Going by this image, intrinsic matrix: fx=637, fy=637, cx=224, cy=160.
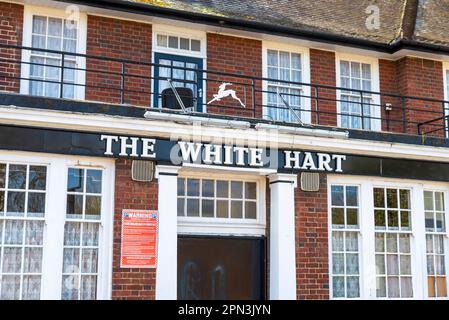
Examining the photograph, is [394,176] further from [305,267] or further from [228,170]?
[228,170]

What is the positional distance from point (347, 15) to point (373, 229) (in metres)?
5.39

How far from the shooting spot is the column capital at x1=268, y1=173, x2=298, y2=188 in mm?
11156

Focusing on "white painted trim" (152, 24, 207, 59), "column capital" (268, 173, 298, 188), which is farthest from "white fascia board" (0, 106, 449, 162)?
"white painted trim" (152, 24, 207, 59)

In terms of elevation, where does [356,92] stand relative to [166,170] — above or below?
above

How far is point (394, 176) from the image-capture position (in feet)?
39.4

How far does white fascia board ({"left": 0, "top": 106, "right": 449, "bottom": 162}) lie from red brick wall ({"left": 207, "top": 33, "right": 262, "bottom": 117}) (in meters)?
1.47

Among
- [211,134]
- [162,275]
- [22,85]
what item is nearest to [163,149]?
[211,134]

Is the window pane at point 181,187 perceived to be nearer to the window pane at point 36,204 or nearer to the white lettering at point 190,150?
the white lettering at point 190,150

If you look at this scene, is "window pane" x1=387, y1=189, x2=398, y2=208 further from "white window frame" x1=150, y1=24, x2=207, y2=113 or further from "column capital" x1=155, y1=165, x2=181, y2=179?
"column capital" x1=155, y1=165, x2=181, y2=179

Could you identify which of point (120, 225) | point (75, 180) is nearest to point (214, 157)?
point (120, 225)

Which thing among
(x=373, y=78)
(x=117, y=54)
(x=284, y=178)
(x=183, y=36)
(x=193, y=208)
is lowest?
(x=193, y=208)

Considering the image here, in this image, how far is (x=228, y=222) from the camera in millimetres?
11219

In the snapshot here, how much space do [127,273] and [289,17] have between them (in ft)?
21.9

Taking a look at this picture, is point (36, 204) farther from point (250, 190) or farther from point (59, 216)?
point (250, 190)
